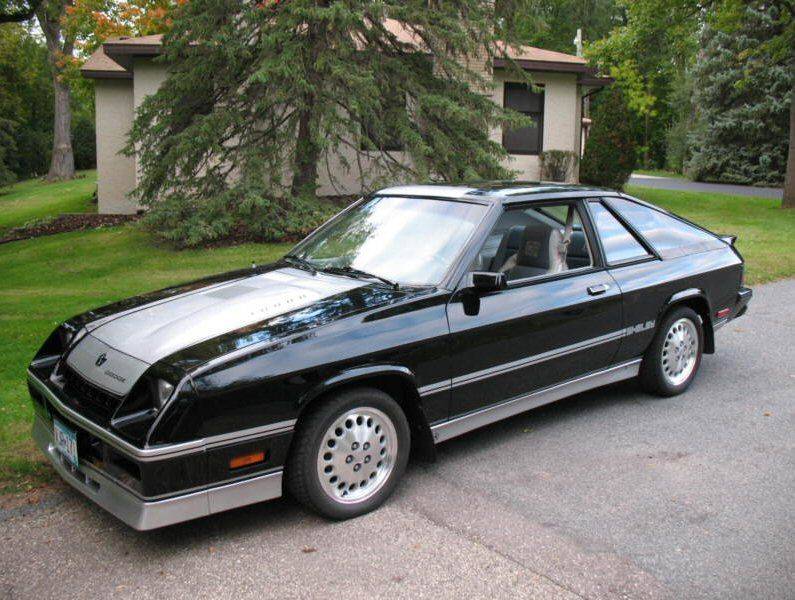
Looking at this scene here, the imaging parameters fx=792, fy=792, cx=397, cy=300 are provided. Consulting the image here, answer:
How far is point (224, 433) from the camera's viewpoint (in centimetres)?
345

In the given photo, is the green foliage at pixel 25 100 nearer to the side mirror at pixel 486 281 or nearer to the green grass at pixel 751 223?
the green grass at pixel 751 223

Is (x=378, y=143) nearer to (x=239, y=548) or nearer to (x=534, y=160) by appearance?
(x=534, y=160)

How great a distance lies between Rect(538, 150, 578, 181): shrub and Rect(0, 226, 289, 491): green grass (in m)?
10.1

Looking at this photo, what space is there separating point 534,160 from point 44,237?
12312 mm

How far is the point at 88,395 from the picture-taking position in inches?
149

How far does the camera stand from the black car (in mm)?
3475

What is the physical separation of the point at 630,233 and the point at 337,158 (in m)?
12.7

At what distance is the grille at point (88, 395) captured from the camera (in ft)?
11.8

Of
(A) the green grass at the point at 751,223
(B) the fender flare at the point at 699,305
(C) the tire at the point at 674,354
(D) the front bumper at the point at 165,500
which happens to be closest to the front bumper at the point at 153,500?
(D) the front bumper at the point at 165,500

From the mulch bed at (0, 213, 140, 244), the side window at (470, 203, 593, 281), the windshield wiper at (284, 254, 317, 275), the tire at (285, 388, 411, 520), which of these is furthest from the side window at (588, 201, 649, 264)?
the mulch bed at (0, 213, 140, 244)

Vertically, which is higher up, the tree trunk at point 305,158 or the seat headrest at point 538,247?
the tree trunk at point 305,158

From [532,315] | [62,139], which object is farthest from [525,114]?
[62,139]

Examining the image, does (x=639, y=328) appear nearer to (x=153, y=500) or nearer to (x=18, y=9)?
(x=153, y=500)

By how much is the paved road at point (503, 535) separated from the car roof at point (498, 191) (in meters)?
1.51
